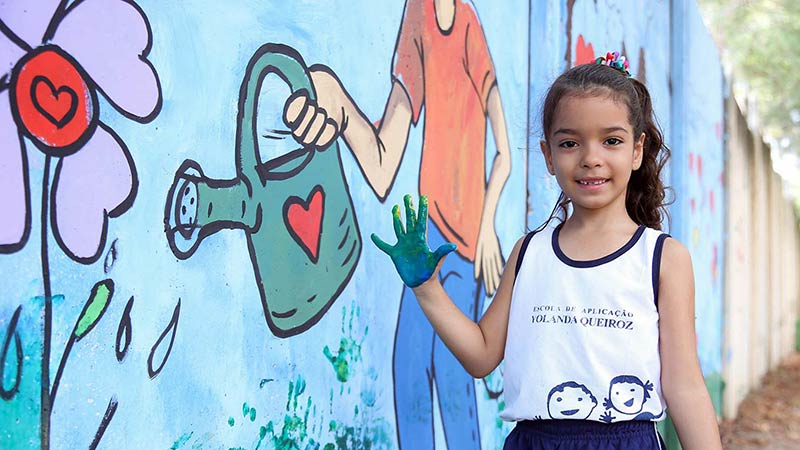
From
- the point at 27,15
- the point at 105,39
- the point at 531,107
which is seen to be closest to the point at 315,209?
the point at 105,39

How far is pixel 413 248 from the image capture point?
2.16m

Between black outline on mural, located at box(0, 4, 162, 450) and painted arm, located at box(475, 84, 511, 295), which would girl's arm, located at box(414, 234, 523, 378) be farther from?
painted arm, located at box(475, 84, 511, 295)

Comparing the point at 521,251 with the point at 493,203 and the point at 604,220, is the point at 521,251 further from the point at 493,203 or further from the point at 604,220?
the point at 493,203

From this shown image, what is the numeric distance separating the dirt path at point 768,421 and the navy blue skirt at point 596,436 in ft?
17.4

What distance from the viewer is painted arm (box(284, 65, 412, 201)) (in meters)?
2.36

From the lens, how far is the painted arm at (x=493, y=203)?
3.45 m

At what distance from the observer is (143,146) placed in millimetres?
1798

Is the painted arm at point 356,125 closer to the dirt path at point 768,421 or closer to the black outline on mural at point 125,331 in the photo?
the black outline on mural at point 125,331

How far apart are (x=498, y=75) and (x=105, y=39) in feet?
6.97

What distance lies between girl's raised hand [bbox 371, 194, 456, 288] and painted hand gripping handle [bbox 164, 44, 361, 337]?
256mm

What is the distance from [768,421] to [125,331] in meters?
7.90

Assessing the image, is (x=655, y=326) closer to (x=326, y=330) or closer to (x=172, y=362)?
(x=326, y=330)

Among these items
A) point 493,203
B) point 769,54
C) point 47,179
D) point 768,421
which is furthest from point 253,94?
point 769,54

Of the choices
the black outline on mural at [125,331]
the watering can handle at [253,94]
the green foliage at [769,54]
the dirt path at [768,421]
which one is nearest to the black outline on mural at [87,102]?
the black outline on mural at [125,331]
